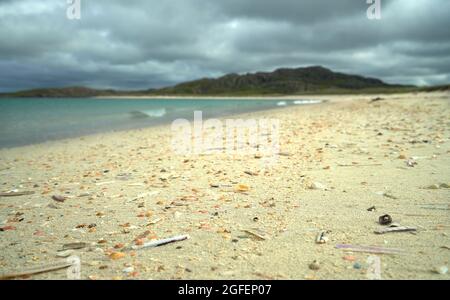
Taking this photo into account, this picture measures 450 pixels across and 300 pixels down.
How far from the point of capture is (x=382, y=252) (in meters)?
2.84

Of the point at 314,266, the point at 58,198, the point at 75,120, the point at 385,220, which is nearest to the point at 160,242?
the point at 314,266

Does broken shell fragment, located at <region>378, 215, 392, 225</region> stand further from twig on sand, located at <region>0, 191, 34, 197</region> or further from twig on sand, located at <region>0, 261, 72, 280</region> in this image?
twig on sand, located at <region>0, 191, 34, 197</region>

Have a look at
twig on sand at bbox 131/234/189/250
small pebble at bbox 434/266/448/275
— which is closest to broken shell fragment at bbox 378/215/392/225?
small pebble at bbox 434/266/448/275

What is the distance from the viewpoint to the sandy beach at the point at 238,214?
108 inches

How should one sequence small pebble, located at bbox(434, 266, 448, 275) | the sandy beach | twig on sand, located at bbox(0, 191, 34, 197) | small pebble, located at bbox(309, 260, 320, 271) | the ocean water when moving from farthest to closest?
the ocean water
twig on sand, located at bbox(0, 191, 34, 197)
the sandy beach
small pebble, located at bbox(309, 260, 320, 271)
small pebble, located at bbox(434, 266, 448, 275)

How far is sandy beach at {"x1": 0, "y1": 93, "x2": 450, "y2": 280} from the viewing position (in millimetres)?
2742

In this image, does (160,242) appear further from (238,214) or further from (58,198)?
(58,198)

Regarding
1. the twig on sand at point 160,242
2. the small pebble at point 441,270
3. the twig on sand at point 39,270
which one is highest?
the small pebble at point 441,270

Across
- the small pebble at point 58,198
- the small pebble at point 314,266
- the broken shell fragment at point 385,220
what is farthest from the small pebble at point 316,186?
the small pebble at point 58,198

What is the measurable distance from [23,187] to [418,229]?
644cm

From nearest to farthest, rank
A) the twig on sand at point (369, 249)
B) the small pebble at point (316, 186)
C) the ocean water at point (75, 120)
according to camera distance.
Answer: the twig on sand at point (369, 249)
the small pebble at point (316, 186)
the ocean water at point (75, 120)

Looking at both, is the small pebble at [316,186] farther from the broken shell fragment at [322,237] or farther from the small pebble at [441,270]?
the small pebble at [441,270]

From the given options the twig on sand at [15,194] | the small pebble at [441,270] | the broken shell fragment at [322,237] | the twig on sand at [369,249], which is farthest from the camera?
the twig on sand at [15,194]

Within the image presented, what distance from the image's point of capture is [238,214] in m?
3.96
